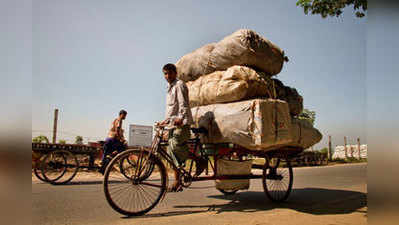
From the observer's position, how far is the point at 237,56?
16.5ft

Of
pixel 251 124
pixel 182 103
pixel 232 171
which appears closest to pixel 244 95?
pixel 251 124

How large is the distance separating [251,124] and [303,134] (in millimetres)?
1375

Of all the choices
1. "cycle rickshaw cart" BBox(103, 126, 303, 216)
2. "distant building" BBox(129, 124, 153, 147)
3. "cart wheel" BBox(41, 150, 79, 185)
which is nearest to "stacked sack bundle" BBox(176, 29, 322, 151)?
"cycle rickshaw cart" BBox(103, 126, 303, 216)

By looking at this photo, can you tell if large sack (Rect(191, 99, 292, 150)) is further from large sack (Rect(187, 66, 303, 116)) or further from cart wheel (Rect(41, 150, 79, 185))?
cart wheel (Rect(41, 150, 79, 185))

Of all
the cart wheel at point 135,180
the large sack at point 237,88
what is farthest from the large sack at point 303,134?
the cart wheel at point 135,180

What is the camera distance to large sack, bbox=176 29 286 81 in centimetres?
500

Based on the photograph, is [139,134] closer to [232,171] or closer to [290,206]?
[232,171]

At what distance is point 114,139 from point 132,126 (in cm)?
741

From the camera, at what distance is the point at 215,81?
4.93 meters

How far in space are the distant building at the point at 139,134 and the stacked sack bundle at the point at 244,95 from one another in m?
9.31

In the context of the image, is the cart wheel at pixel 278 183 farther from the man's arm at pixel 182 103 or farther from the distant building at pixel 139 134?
the distant building at pixel 139 134

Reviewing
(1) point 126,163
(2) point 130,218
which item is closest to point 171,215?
(2) point 130,218
